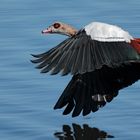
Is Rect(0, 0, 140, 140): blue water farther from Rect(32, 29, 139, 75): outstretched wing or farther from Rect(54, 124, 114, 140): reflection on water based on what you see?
Rect(32, 29, 139, 75): outstretched wing

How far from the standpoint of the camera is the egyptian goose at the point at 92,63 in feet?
39.6

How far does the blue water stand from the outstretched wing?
1.30 m

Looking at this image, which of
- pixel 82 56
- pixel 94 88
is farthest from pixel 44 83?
pixel 82 56

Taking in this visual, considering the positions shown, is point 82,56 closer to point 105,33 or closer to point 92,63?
point 92,63

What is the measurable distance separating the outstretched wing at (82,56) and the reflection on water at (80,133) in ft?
4.15

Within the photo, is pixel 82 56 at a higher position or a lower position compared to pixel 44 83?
lower

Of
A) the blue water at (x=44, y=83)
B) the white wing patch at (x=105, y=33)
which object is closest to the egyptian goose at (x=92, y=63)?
the white wing patch at (x=105, y=33)

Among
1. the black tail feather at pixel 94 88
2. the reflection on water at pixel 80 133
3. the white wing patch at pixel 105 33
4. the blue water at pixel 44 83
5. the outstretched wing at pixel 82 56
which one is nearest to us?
the outstretched wing at pixel 82 56

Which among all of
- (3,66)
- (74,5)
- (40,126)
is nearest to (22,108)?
(40,126)

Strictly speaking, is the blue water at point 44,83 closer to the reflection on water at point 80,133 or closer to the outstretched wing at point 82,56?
the reflection on water at point 80,133

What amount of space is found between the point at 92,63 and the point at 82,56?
18 centimetres

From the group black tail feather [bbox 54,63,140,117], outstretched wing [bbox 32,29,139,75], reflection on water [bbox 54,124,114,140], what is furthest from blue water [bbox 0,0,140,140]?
outstretched wing [bbox 32,29,139,75]

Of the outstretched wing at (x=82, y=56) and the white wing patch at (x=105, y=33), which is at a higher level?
the white wing patch at (x=105, y=33)

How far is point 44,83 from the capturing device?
15031 millimetres
